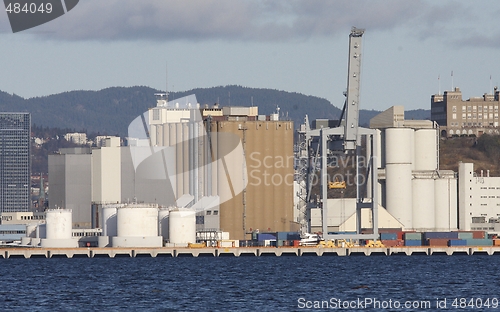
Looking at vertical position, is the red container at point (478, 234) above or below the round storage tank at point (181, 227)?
below

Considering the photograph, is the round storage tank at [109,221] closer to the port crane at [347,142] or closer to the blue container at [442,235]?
the port crane at [347,142]

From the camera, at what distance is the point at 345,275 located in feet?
367

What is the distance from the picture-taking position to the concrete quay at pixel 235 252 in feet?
516

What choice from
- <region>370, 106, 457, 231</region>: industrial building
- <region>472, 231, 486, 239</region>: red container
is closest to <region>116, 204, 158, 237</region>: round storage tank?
<region>370, 106, 457, 231</region>: industrial building

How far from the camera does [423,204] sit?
189 metres

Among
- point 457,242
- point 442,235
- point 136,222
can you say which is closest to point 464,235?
point 442,235

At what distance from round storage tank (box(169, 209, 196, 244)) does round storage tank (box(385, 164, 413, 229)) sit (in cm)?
3667

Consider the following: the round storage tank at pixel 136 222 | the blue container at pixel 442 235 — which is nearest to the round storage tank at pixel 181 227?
the round storage tank at pixel 136 222

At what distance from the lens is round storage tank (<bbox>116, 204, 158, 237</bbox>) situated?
6432 inches

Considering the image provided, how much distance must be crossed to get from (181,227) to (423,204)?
44.7 metres

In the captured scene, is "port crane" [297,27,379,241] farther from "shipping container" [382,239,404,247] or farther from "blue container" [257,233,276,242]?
"blue container" [257,233,276,242]

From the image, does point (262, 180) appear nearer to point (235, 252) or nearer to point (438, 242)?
point (235, 252)

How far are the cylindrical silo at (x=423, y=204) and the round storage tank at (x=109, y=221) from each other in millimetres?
48816

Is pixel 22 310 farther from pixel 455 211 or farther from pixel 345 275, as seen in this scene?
pixel 455 211
